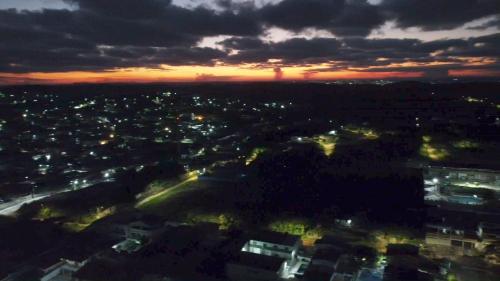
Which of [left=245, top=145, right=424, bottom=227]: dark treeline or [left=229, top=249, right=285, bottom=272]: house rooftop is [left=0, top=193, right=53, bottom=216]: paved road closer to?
[left=245, top=145, right=424, bottom=227]: dark treeline

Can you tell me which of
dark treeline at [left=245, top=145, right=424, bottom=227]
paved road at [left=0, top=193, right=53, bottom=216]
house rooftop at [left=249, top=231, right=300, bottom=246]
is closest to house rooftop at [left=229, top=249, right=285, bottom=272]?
house rooftop at [left=249, top=231, right=300, bottom=246]

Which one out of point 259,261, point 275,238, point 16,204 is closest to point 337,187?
point 275,238

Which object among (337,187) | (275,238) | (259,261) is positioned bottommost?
(337,187)

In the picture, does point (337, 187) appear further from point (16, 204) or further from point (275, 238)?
point (16, 204)

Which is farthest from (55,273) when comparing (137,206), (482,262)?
(482,262)

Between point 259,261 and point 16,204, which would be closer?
point 259,261

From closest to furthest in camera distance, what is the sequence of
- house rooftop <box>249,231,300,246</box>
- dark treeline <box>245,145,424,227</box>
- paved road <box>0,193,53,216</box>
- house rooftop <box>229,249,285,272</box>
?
house rooftop <box>229,249,285,272</box> → house rooftop <box>249,231,300,246</box> → dark treeline <box>245,145,424,227</box> → paved road <box>0,193,53,216</box>

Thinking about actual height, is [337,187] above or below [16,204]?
above

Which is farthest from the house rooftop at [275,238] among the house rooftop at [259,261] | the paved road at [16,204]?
the paved road at [16,204]

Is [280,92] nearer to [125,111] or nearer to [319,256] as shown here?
[125,111]

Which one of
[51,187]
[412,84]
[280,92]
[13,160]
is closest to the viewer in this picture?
[51,187]

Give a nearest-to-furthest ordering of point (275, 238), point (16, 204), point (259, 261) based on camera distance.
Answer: point (259, 261), point (275, 238), point (16, 204)
